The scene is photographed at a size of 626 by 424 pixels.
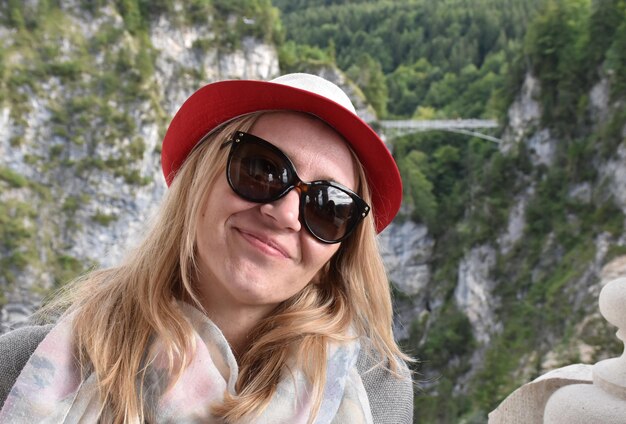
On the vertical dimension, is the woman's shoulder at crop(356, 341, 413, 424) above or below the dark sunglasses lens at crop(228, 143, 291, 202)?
below

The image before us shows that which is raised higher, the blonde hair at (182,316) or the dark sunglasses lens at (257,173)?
the dark sunglasses lens at (257,173)

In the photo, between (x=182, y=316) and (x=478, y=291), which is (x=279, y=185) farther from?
(x=478, y=291)

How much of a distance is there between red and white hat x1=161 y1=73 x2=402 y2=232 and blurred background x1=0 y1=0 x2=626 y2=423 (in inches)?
640

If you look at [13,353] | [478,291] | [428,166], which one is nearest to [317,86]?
[13,353]

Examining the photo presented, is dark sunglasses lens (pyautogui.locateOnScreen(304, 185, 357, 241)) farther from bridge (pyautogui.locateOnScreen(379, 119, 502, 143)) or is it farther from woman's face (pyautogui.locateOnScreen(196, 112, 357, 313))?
bridge (pyautogui.locateOnScreen(379, 119, 502, 143))

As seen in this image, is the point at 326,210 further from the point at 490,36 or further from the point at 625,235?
the point at 490,36

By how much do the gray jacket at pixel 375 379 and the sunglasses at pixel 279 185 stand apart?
35 cm

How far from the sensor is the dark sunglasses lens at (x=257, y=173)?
53.7 inches

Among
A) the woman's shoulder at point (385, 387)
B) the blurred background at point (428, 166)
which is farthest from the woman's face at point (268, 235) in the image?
the blurred background at point (428, 166)

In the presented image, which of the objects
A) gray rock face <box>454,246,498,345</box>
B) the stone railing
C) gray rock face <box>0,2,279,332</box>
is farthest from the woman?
gray rock face <box>0,2,279,332</box>

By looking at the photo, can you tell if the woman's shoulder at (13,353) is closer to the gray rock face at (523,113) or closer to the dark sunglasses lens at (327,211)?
the dark sunglasses lens at (327,211)

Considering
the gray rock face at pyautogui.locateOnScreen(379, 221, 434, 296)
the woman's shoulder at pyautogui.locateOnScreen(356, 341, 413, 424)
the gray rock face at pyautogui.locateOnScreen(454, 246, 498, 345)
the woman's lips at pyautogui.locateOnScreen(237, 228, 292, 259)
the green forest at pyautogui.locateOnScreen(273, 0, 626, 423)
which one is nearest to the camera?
the woman's lips at pyautogui.locateOnScreen(237, 228, 292, 259)

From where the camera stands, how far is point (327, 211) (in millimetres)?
1396

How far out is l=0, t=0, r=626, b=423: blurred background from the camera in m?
23.6
